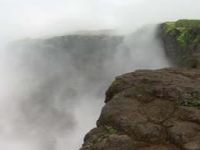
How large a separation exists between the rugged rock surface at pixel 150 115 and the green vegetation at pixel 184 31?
59.7ft

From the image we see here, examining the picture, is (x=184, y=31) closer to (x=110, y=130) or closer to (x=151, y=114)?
(x=151, y=114)

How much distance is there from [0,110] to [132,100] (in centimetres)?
3616

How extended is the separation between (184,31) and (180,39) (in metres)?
0.73

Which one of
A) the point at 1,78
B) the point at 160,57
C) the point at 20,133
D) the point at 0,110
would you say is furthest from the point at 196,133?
the point at 1,78

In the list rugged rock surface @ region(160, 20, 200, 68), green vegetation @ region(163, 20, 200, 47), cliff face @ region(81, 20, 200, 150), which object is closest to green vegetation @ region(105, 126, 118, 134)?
cliff face @ region(81, 20, 200, 150)

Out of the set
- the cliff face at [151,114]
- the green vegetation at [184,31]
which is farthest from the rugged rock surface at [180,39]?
the cliff face at [151,114]

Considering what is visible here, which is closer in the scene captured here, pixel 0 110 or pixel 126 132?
pixel 126 132

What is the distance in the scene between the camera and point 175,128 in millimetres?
13453

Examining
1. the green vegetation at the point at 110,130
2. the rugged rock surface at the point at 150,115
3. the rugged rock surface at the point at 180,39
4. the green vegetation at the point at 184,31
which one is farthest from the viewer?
the green vegetation at the point at 184,31

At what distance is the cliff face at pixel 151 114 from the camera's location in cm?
1309

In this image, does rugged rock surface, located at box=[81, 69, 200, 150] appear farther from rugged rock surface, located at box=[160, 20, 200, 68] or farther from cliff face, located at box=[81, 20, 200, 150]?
rugged rock surface, located at box=[160, 20, 200, 68]

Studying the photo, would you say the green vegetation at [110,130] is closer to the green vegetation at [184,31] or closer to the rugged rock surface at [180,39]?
the rugged rock surface at [180,39]

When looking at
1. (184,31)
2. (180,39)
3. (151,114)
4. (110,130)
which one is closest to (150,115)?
(151,114)

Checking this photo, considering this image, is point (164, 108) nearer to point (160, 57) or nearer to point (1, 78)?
point (160, 57)
